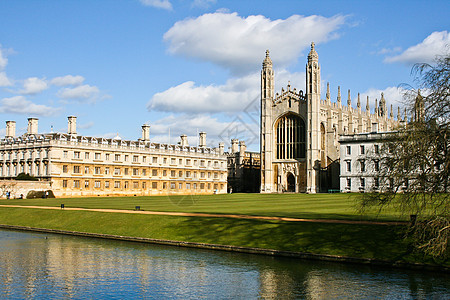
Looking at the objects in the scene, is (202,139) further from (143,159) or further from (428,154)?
(428,154)

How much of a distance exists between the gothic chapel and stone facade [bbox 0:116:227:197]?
1220 centimetres

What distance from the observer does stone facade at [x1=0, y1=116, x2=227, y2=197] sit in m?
62.0

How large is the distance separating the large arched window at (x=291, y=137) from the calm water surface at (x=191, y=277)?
192 ft

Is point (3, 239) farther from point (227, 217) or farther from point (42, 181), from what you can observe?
point (42, 181)

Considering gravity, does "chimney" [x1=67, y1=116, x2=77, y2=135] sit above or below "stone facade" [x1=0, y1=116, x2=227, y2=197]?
above

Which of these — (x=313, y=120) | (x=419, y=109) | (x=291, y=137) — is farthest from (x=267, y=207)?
(x=291, y=137)

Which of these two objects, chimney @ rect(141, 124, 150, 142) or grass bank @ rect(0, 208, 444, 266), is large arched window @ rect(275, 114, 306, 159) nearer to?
chimney @ rect(141, 124, 150, 142)

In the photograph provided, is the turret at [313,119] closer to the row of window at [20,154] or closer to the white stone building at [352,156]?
the white stone building at [352,156]

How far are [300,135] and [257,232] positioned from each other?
5711cm

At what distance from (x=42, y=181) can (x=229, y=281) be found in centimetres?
4822

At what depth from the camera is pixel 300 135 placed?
79.8 m

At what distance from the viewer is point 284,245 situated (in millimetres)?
21828

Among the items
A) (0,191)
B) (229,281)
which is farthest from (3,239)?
(0,191)

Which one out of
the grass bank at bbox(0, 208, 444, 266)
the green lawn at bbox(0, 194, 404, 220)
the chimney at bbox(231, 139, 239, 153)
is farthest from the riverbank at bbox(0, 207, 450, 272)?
the chimney at bbox(231, 139, 239, 153)
